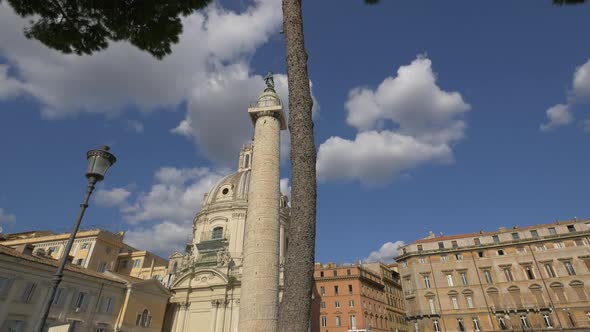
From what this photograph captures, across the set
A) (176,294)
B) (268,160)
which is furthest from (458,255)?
(176,294)

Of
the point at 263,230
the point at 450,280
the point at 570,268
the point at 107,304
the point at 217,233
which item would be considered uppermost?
the point at 217,233

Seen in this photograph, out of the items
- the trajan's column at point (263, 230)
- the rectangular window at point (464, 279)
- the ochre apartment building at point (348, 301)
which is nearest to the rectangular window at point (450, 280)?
the rectangular window at point (464, 279)

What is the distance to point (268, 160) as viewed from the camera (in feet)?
82.7

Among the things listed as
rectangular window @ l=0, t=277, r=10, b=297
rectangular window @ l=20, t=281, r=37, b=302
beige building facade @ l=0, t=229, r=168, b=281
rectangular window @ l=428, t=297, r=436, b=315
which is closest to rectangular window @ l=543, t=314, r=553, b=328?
rectangular window @ l=428, t=297, r=436, b=315

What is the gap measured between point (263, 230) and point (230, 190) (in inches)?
907

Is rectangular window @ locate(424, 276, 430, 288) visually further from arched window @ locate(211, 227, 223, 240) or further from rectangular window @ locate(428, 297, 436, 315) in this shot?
arched window @ locate(211, 227, 223, 240)

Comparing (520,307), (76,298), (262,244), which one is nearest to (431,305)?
(520,307)

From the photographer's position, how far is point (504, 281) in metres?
37.6

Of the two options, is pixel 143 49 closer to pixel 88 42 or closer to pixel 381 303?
pixel 88 42

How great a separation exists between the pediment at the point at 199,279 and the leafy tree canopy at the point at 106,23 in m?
28.3

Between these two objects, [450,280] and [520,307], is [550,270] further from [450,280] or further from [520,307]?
[450,280]

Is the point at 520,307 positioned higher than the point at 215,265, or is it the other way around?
the point at 215,265

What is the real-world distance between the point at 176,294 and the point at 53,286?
32.0 meters

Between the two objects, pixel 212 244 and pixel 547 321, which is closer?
pixel 547 321
